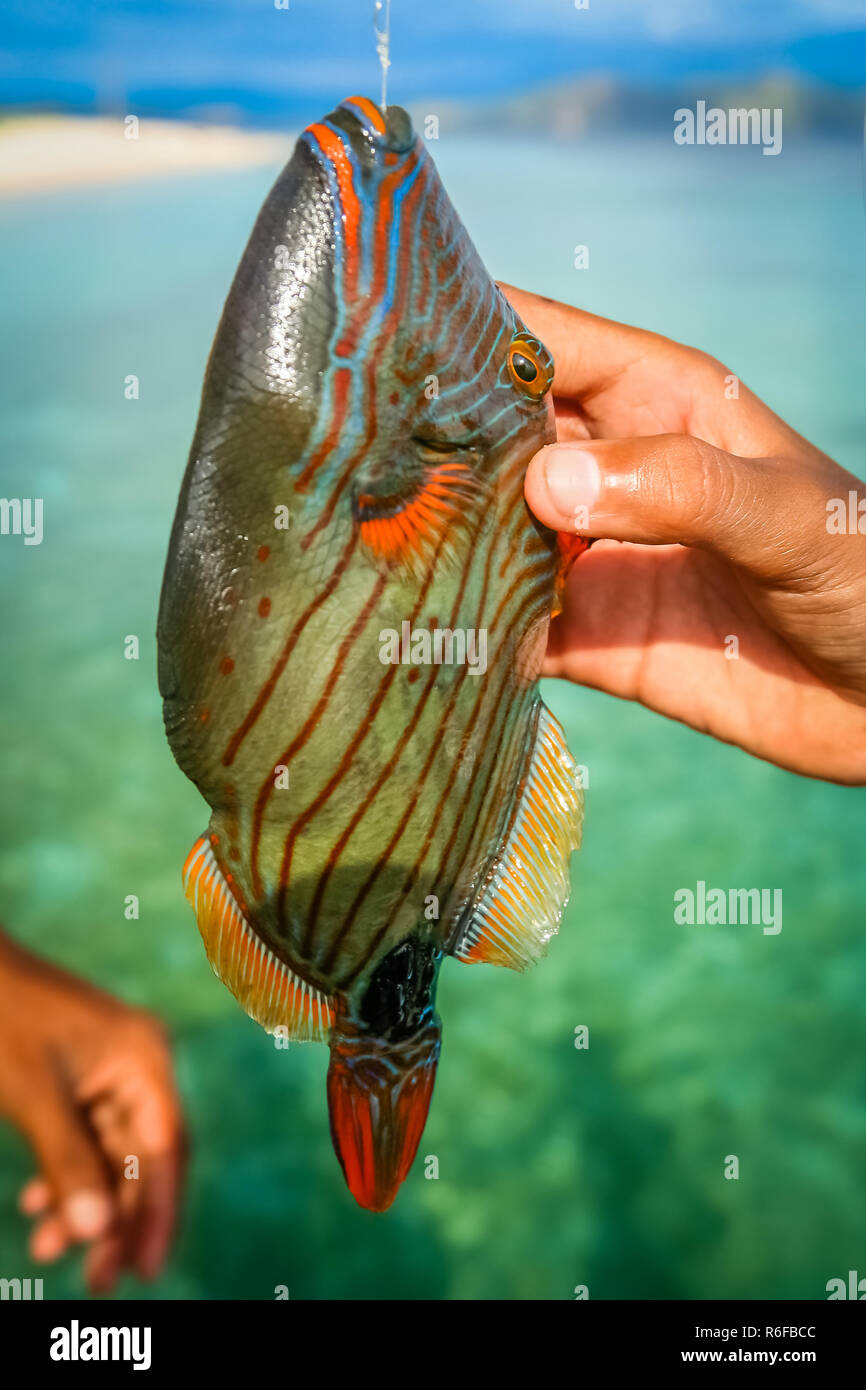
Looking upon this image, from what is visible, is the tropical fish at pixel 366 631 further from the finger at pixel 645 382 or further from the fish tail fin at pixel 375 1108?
the finger at pixel 645 382

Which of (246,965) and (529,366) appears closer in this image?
(529,366)

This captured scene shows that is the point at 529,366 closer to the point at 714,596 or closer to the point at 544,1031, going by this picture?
the point at 714,596

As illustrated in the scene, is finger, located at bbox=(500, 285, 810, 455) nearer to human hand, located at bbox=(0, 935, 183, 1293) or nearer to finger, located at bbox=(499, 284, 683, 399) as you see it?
finger, located at bbox=(499, 284, 683, 399)

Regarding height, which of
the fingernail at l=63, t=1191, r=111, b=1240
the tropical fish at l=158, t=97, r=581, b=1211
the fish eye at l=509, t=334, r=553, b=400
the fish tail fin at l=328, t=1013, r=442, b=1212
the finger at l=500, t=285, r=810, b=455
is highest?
the finger at l=500, t=285, r=810, b=455

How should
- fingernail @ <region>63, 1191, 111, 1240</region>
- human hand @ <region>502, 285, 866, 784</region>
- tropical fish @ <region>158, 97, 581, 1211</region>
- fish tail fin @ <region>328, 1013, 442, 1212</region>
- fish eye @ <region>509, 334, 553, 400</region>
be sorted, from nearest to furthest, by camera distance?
1. tropical fish @ <region>158, 97, 581, 1211</region>
2. fish eye @ <region>509, 334, 553, 400</region>
3. fish tail fin @ <region>328, 1013, 442, 1212</region>
4. human hand @ <region>502, 285, 866, 784</region>
5. fingernail @ <region>63, 1191, 111, 1240</region>

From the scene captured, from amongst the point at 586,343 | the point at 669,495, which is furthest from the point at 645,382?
the point at 669,495

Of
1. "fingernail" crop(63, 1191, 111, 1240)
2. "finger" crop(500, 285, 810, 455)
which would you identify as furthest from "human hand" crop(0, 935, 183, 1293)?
"finger" crop(500, 285, 810, 455)
